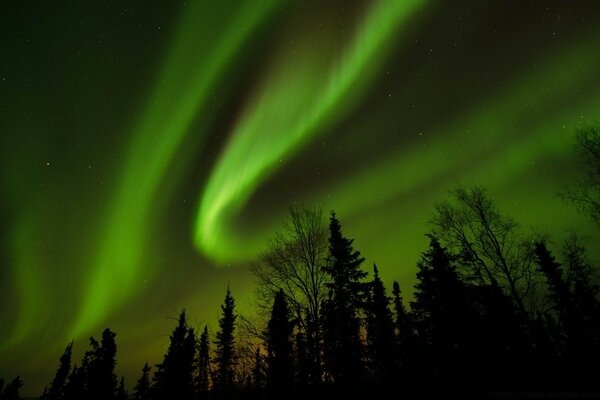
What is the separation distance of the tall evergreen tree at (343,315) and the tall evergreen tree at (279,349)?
7.37 ft

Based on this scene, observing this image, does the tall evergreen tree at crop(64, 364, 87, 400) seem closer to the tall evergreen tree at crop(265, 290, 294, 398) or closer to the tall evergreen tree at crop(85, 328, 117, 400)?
the tall evergreen tree at crop(85, 328, 117, 400)

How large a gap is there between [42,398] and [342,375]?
82.3m

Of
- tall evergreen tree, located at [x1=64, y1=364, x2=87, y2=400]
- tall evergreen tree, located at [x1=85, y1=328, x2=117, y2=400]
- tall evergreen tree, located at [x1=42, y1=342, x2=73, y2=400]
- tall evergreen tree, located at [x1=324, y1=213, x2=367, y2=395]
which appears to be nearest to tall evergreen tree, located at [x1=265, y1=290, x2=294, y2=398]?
tall evergreen tree, located at [x1=324, y1=213, x2=367, y2=395]

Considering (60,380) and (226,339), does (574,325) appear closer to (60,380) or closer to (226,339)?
(226,339)

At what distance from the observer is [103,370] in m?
42.7

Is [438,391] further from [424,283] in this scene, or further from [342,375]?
[424,283]

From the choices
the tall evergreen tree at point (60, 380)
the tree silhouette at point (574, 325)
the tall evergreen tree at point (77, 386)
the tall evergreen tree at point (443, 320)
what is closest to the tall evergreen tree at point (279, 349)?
the tall evergreen tree at point (443, 320)

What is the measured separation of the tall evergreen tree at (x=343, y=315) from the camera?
16062 millimetres

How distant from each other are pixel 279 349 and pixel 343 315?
6.53 m

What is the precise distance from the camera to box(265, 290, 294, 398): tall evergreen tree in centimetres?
1552

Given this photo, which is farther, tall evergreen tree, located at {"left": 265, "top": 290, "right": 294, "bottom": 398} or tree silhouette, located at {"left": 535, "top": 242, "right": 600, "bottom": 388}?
tall evergreen tree, located at {"left": 265, "top": 290, "right": 294, "bottom": 398}

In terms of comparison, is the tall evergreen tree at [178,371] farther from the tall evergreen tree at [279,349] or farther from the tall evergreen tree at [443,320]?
the tall evergreen tree at [443,320]

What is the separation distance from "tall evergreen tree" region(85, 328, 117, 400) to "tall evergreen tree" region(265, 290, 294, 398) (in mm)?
32081

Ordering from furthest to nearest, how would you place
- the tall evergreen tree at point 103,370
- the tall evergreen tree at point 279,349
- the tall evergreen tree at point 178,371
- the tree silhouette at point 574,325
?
the tall evergreen tree at point 103,370, the tall evergreen tree at point 178,371, the tall evergreen tree at point 279,349, the tree silhouette at point 574,325
